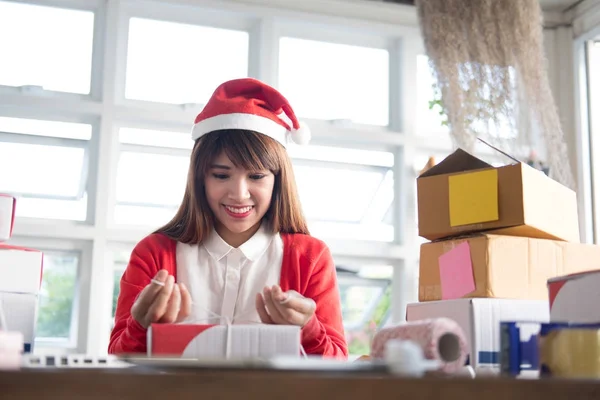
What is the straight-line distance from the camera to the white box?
4.05 feet

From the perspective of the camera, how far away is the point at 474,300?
1360mm

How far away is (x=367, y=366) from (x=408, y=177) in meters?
2.41

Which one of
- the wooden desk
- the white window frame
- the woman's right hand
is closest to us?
the wooden desk

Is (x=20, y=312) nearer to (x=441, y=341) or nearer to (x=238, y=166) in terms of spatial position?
(x=238, y=166)

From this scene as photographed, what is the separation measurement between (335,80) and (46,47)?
1.14 m

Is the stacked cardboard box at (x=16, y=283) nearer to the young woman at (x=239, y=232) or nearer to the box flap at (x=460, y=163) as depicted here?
the young woman at (x=239, y=232)

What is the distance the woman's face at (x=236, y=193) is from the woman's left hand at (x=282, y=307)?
0.41 m

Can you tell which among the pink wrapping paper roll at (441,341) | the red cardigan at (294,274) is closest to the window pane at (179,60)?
the red cardigan at (294,274)

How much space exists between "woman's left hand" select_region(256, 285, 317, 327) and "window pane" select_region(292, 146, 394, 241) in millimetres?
1828

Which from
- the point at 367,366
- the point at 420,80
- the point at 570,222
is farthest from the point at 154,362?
the point at 420,80

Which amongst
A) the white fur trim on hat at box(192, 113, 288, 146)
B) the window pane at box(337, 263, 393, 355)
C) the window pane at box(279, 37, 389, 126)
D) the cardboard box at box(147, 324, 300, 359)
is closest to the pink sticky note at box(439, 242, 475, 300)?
the white fur trim on hat at box(192, 113, 288, 146)

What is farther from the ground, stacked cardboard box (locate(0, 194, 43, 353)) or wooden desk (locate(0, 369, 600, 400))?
stacked cardboard box (locate(0, 194, 43, 353))

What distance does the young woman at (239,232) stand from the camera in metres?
1.44

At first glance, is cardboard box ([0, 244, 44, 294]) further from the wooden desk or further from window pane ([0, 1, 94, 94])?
window pane ([0, 1, 94, 94])
